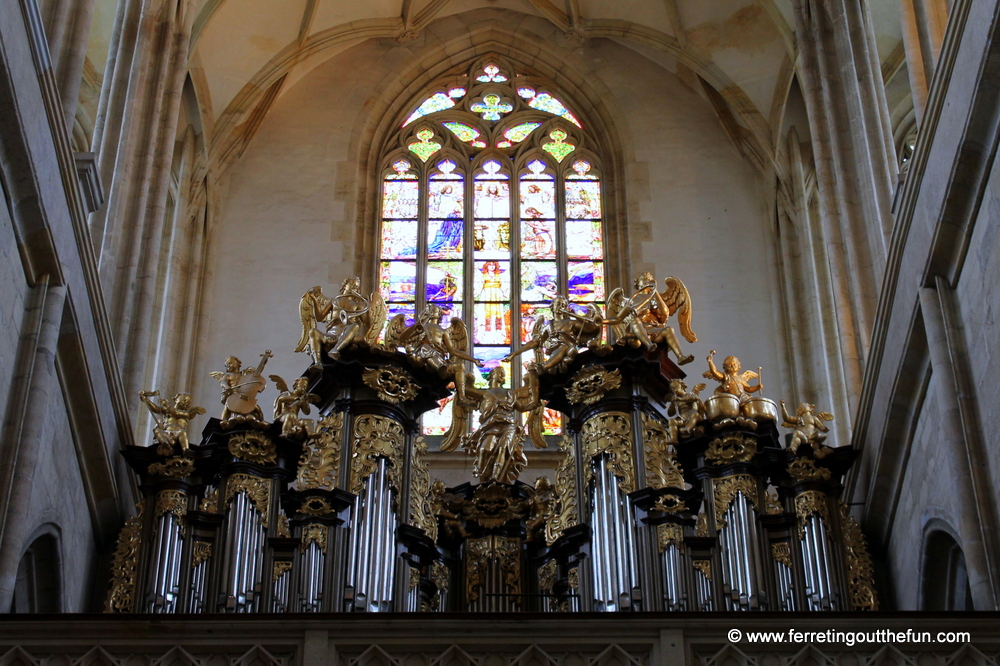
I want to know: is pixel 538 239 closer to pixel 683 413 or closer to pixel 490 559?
pixel 683 413

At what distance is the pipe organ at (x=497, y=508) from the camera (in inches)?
539

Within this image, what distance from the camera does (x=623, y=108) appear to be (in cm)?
2202

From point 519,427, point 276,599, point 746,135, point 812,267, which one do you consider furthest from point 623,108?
point 276,599

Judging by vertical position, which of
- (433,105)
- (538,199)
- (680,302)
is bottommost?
(680,302)

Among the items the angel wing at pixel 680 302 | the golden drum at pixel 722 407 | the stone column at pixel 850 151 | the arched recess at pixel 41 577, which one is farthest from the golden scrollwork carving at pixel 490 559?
the stone column at pixel 850 151

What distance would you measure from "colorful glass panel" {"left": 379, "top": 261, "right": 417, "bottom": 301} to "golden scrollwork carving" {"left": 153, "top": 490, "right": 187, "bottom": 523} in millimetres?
6527

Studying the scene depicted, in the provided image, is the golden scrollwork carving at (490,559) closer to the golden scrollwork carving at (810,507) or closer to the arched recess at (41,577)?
the golden scrollwork carving at (810,507)

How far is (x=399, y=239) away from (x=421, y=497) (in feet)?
21.9

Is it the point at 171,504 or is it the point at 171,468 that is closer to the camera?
the point at 171,504

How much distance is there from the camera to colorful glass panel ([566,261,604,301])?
20.6 meters

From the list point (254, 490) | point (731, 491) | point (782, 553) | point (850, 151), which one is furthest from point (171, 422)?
point (850, 151)

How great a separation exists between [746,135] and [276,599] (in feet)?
35.0

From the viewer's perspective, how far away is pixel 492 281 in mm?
20578

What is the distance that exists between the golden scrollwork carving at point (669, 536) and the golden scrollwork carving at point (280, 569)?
3.21 m
